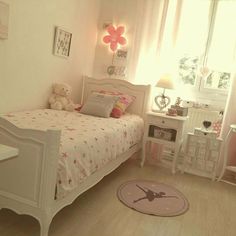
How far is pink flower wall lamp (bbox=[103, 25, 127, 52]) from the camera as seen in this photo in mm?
3805

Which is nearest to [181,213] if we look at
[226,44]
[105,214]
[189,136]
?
[105,214]

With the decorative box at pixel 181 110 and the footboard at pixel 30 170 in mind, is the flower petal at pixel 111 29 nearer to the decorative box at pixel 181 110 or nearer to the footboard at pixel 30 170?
the decorative box at pixel 181 110

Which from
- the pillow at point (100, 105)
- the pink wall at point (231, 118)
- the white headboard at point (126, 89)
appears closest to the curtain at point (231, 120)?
the pink wall at point (231, 118)

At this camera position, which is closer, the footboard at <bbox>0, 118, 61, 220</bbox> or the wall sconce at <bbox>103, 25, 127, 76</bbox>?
the footboard at <bbox>0, 118, 61, 220</bbox>

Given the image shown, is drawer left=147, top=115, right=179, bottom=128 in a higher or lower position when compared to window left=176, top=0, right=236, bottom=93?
lower

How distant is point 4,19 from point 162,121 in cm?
204

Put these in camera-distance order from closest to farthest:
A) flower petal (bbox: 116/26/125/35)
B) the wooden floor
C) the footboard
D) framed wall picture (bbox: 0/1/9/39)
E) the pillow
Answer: the footboard → the wooden floor → framed wall picture (bbox: 0/1/9/39) → the pillow → flower petal (bbox: 116/26/125/35)

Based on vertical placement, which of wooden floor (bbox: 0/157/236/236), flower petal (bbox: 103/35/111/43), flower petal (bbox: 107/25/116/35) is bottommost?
wooden floor (bbox: 0/157/236/236)

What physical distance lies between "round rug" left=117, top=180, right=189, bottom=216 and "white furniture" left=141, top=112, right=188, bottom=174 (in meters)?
0.59

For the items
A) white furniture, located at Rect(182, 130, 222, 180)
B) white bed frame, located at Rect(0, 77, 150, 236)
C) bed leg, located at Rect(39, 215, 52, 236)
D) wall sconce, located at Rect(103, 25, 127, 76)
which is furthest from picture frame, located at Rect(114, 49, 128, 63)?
bed leg, located at Rect(39, 215, 52, 236)

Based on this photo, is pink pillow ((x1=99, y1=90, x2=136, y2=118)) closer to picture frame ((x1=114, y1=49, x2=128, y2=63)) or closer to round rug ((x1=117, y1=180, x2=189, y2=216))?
picture frame ((x1=114, y1=49, x2=128, y2=63))

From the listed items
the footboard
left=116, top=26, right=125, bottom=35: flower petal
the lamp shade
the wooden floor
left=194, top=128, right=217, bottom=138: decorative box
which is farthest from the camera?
left=116, top=26, right=125, bottom=35: flower petal

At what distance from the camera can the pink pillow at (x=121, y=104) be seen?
3.20 meters

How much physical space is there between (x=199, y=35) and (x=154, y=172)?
1.93 metres
